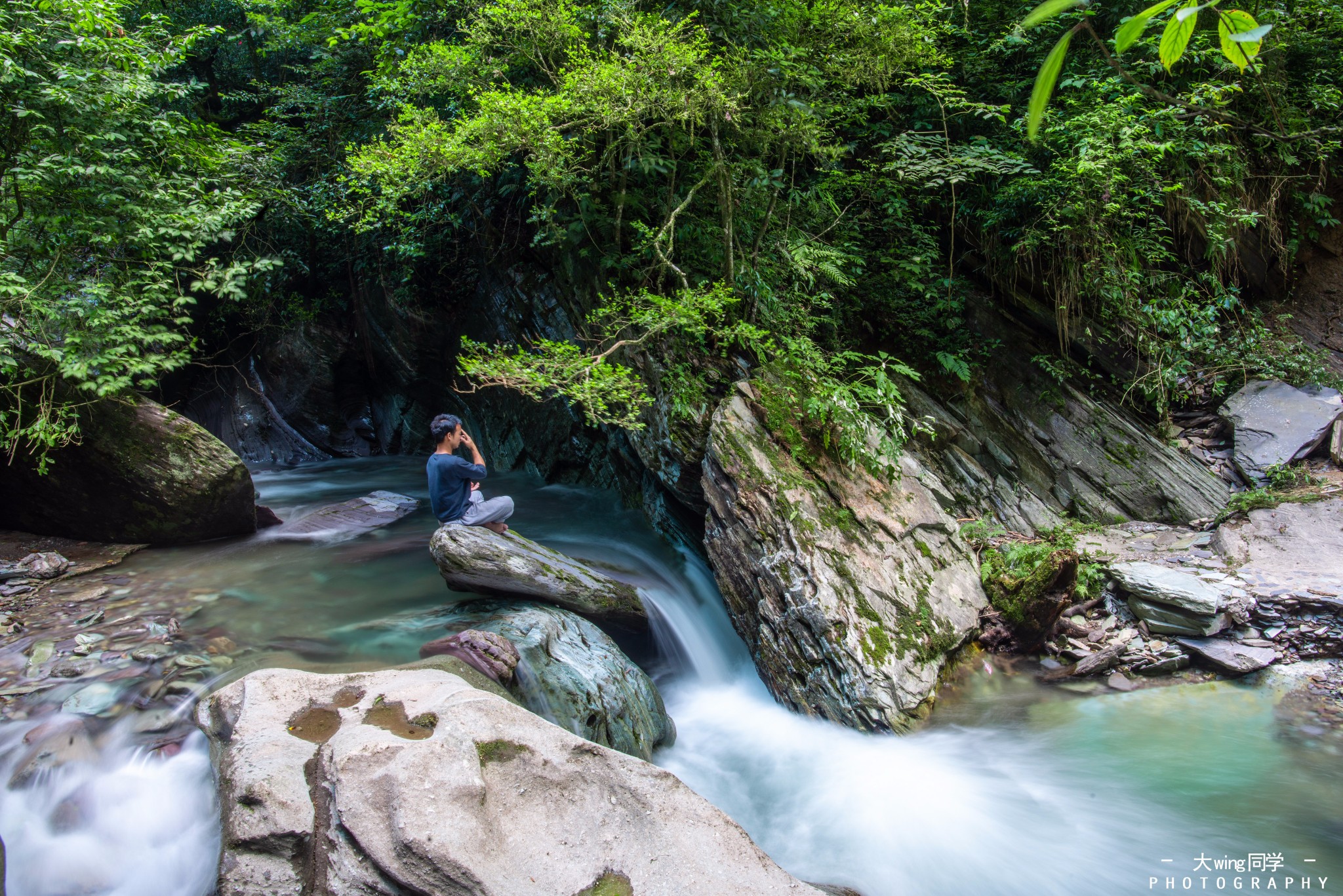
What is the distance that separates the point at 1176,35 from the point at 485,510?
644cm

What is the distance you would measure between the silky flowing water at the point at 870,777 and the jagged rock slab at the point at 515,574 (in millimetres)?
363

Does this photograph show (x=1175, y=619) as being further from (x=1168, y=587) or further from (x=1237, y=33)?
(x=1237, y=33)

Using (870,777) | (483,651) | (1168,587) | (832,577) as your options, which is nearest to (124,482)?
(483,651)

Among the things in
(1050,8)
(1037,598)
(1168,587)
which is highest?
(1050,8)

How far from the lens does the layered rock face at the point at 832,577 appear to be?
565 centimetres

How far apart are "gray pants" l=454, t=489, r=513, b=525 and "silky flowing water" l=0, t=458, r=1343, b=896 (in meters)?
0.69

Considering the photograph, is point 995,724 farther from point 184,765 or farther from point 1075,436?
point 184,765


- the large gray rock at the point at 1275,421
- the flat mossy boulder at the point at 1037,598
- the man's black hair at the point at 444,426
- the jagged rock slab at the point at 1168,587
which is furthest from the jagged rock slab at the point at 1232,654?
the man's black hair at the point at 444,426

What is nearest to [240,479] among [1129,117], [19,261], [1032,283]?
[19,261]

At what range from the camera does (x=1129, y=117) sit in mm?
7742

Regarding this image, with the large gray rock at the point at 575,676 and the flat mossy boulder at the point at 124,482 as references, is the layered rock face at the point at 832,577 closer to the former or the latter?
the large gray rock at the point at 575,676

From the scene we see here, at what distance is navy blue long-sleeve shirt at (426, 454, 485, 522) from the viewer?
21.4 feet

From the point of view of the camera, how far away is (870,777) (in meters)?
5.07

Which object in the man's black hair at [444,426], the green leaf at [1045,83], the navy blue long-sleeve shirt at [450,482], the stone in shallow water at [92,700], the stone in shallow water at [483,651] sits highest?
the green leaf at [1045,83]
